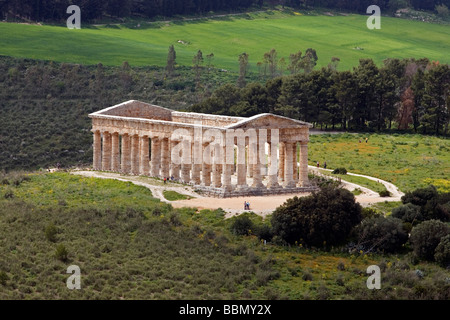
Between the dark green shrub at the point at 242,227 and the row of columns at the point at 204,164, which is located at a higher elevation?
the row of columns at the point at 204,164

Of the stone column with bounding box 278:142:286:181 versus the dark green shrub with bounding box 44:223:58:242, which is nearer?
the dark green shrub with bounding box 44:223:58:242

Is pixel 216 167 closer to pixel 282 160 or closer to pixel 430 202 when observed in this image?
pixel 282 160

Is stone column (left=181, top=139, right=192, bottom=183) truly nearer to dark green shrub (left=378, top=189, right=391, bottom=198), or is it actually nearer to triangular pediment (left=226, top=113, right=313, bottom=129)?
triangular pediment (left=226, top=113, right=313, bottom=129)

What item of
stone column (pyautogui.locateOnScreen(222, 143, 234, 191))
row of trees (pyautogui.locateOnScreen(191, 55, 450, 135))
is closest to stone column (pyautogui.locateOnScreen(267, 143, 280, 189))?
stone column (pyautogui.locateOnScreen(222, 143, 234, 191))

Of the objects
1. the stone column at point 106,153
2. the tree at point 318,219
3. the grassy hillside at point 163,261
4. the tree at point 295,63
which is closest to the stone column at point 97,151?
the stone column at point 106,153

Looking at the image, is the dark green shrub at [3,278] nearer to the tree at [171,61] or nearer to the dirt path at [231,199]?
the dirt path at [231,199]

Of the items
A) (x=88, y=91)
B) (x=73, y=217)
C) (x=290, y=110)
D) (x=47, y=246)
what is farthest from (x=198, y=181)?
(x=88, y=91)

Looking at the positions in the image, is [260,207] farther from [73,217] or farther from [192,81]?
[192,81]
